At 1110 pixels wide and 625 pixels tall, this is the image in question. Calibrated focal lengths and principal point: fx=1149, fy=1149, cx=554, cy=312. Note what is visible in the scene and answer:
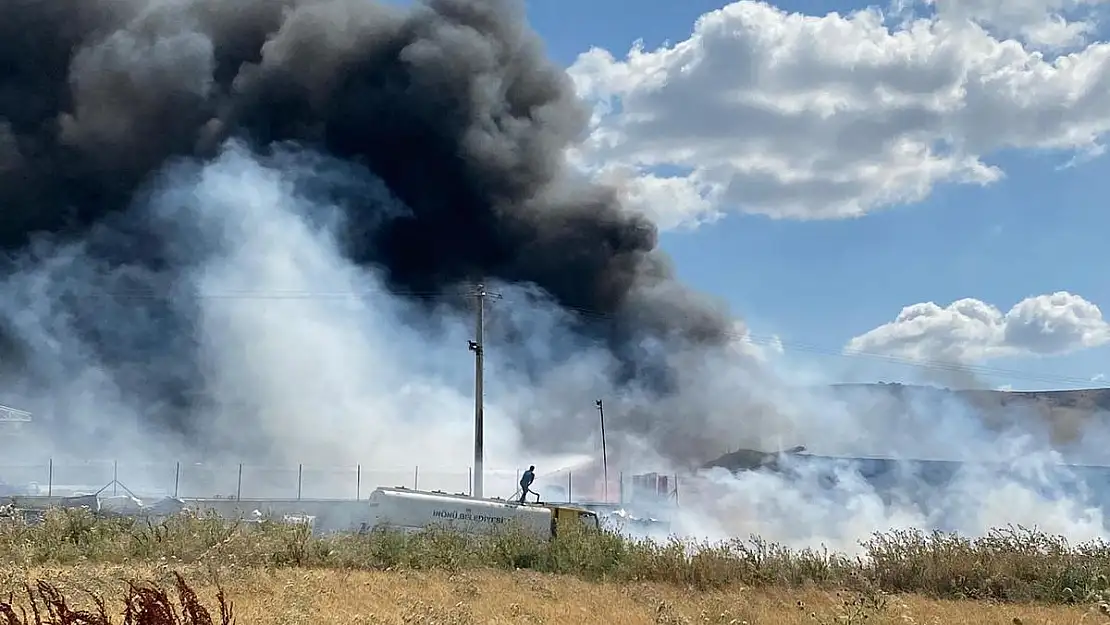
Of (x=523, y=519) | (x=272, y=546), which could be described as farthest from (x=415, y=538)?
(x=523, y=519)

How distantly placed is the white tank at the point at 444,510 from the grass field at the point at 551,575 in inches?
330

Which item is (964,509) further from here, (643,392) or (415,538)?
(415,538)

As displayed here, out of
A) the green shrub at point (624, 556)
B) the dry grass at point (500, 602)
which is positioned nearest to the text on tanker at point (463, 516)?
the green shrub at point (624, 556)

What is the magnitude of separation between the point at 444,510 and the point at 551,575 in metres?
11.7

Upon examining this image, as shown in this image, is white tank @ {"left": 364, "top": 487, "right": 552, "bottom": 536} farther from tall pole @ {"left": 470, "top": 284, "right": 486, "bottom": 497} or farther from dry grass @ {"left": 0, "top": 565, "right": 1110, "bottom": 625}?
dry grass @ {"left": 0, "top": 565, "right": 1110, "bottom": 625}

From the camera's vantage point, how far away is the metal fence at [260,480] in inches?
1695

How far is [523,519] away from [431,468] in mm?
17227

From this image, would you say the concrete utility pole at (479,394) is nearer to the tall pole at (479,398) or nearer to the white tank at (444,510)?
the tall pole at (479,398)

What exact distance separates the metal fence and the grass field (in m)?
22.7

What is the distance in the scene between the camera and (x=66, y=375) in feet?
163

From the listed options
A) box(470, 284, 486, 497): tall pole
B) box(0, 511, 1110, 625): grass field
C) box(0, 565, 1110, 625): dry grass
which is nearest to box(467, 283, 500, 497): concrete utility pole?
box(470, 284, 486, 497): tall pole

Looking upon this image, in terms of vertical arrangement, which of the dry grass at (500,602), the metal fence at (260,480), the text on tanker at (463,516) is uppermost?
the metal fence at (260,480)

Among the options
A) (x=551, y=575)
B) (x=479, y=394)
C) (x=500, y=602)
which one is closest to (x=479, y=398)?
(x=479, y=394)

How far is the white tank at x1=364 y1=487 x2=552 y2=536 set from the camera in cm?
2909
